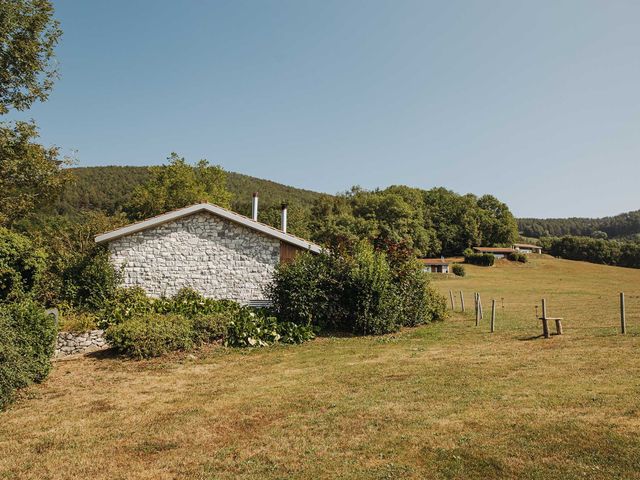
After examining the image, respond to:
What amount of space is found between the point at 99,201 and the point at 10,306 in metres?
74.3

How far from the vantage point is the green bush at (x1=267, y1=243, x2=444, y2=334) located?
15609mm

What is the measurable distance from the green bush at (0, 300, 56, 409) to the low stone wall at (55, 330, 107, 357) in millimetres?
3285

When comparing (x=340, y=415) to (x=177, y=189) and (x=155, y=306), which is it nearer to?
(x=155, y=306)

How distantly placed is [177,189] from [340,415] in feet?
150

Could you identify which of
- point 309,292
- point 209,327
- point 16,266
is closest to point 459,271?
point 309,292

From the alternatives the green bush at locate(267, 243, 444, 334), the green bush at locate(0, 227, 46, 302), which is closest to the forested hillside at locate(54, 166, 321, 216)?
the green bush at locate(0, 227, 46, 302)

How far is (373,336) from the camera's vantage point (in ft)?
50.9

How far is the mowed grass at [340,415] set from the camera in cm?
555

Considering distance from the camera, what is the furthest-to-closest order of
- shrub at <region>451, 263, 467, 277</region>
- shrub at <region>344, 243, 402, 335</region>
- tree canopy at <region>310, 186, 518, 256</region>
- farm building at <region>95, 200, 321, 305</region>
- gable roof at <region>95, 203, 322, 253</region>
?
tree canopy at <region>310, 186, 518, 256</region> < shrub at <region>451, 263, 467, 277</region> < farm building at <region>95, 200, 321, 305</region> < gable roof at <region>95, 203, 322, 253</region> < shrub at <region>344, 243, 402, 335</region>

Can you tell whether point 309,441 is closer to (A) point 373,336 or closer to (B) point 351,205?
(A) point 373,336

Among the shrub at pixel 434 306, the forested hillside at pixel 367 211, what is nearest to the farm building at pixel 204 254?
the shrub at pixel 434 306

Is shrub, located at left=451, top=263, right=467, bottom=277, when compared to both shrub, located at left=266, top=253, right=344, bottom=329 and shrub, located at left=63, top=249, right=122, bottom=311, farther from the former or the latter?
shrub, located at left=63, top=249, right=122, bottom=311

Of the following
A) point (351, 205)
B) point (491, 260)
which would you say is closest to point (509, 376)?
point (491, 260)

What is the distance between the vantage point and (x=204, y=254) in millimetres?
18078
